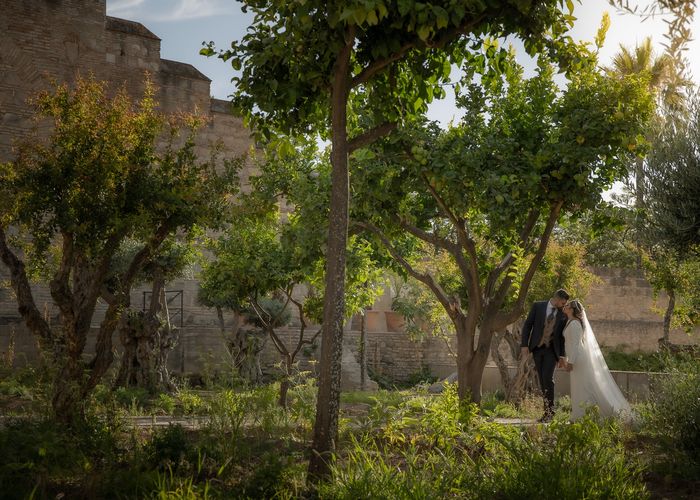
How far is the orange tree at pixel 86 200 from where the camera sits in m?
7.30

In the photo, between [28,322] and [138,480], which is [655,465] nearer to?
[138,480]

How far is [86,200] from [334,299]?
290cm

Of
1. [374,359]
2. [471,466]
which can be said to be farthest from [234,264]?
[374,359]

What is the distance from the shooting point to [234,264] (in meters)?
12.2

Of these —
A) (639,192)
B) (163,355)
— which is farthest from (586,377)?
(163,355)

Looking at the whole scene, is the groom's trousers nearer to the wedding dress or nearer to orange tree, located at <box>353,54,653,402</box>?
the wedding dress

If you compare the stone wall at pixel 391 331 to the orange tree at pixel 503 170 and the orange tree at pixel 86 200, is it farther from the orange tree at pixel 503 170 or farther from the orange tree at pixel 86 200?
the orange tree at pixel 86 200

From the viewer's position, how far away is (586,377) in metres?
9.86

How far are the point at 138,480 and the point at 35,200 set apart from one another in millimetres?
3147

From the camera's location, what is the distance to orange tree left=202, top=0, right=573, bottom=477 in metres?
5.67

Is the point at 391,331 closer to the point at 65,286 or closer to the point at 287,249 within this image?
the point at 287,249

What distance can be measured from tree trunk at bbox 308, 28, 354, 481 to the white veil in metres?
4.71

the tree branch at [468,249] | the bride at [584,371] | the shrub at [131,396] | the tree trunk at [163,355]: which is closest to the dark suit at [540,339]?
the bride at [584,371]

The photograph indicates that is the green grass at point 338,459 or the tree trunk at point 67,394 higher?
the tree trunk at point 67,394
